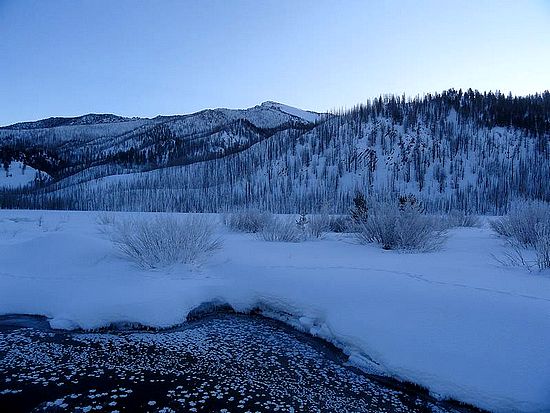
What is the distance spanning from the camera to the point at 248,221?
1241cm

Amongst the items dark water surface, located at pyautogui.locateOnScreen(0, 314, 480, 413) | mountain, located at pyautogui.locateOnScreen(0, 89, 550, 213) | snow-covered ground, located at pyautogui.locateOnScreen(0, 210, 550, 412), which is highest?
mountain, located at pyautogui.locateOnScreen(0, 89, 550, 213)

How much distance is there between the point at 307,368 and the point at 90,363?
195 cm

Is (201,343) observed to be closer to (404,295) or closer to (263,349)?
(263,349)

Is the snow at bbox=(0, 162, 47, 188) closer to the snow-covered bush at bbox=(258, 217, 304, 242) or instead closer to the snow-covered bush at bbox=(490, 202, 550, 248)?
the snow-covered bush at bbox=(258, 217, 304, 242)

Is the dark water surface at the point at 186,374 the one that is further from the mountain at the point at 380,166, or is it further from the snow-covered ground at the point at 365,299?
the mountain at the point at 380,166

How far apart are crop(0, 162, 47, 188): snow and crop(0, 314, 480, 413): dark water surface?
9300 cm

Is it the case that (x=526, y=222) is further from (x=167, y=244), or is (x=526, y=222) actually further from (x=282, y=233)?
(x=167, y=244)

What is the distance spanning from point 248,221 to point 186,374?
9.09 meters

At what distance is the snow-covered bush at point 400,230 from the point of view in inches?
308

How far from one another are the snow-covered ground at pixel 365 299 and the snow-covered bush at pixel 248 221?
4550mm

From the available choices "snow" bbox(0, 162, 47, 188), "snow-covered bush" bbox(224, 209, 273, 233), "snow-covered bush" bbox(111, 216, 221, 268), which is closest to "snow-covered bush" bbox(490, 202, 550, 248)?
"snow-covered bush" bbox(224, 209, 273, 233)

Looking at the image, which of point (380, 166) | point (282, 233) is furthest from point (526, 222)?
point (380, 166)

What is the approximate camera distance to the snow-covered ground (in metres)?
3.15

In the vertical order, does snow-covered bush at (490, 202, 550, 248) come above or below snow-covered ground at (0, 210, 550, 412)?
above
